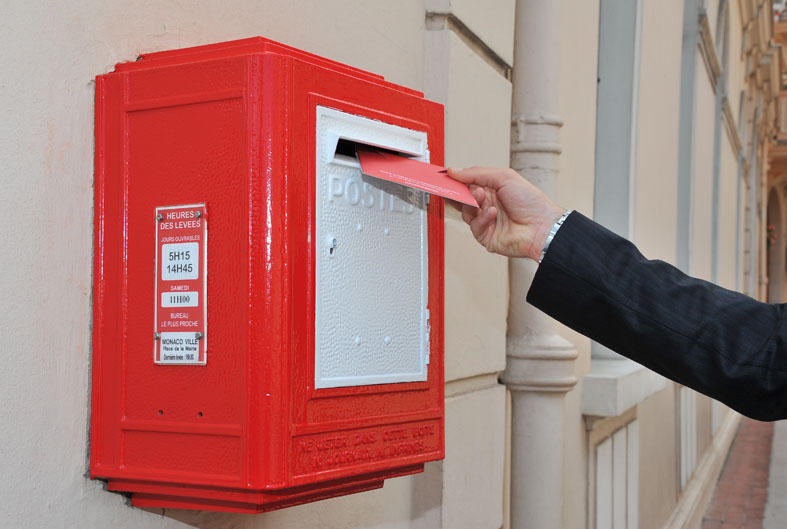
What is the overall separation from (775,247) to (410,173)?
28500 millimetres

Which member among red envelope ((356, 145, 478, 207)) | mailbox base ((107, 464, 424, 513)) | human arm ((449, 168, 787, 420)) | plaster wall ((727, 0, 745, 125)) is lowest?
mailbox base ((107, 464, 424, 513))

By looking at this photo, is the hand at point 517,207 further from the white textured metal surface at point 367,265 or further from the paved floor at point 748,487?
the paved floor at point 748,487

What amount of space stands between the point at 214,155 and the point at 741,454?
1042 cm

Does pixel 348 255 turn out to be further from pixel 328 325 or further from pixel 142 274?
pixel 142 274

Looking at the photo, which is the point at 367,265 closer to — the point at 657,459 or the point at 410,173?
the point at 410,173

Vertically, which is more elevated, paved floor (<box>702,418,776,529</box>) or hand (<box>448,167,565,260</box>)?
hand (<box>448,167,565,260</box>)

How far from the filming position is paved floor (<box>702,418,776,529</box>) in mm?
6918

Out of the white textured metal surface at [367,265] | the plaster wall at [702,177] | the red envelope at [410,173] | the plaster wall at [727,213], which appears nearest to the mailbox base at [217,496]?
the white textured metal surface at [367,265]

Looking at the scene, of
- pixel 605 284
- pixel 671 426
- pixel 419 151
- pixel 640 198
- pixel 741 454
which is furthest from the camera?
pixel 741 454

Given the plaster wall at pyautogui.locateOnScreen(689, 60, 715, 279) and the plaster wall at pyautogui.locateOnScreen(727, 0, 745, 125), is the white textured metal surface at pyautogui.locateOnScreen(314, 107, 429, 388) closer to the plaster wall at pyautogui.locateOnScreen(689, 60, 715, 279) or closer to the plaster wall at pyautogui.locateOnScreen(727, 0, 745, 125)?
the plaster wall at pyautogui.locateOnScreen(689, 60, 715, 279)

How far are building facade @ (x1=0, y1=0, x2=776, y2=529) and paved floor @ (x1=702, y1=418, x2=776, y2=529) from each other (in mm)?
1037

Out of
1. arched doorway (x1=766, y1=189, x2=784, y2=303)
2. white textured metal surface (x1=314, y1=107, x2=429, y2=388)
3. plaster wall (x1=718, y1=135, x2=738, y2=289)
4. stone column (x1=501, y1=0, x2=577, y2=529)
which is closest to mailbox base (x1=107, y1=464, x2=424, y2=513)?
white textured metal surface (x1=314, y1=107, x2=429, y2=388)

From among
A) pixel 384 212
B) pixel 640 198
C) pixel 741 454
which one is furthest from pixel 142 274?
pixel 741 454

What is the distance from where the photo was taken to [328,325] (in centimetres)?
118
